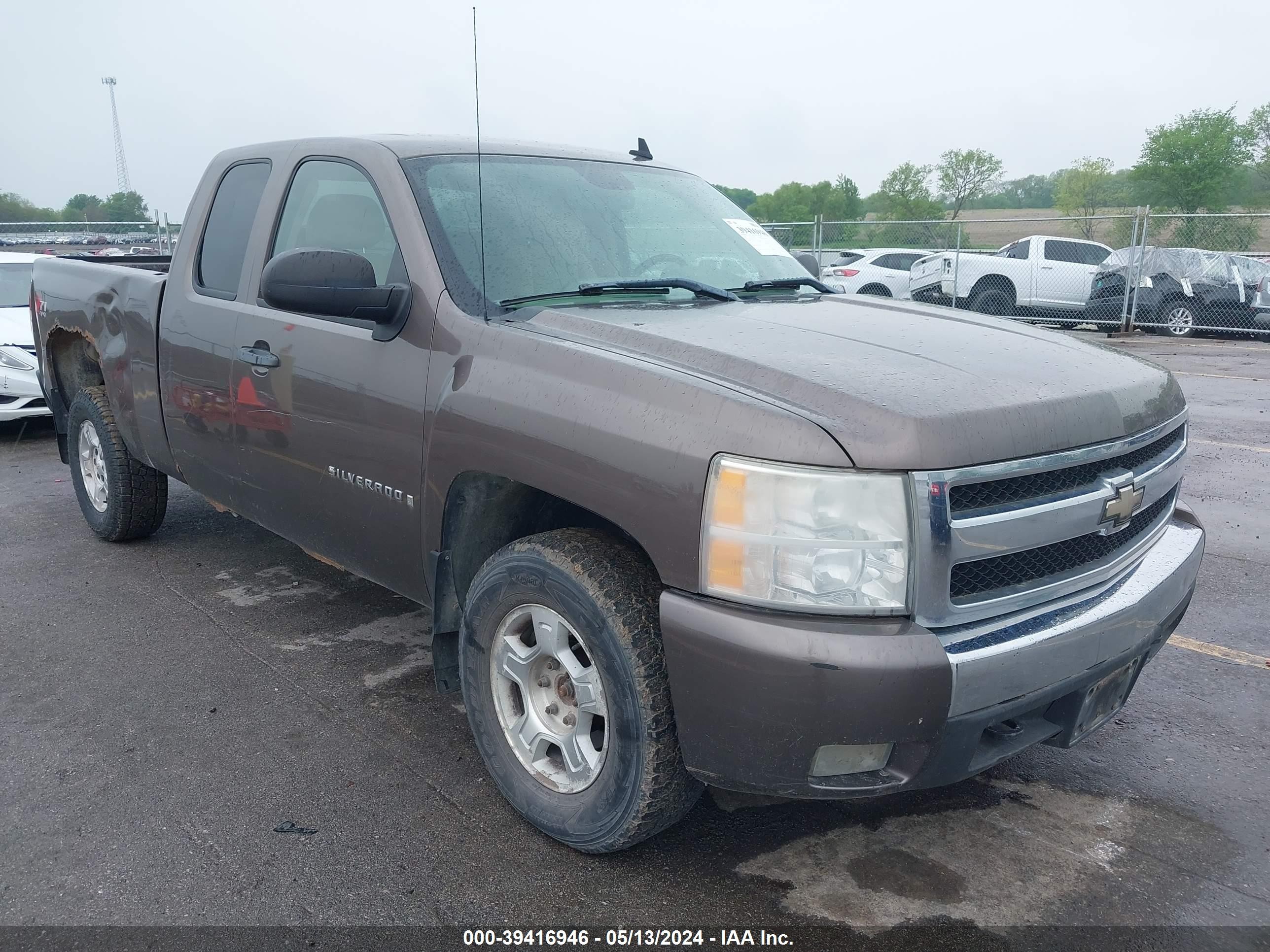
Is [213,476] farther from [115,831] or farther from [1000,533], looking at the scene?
[1000,533]

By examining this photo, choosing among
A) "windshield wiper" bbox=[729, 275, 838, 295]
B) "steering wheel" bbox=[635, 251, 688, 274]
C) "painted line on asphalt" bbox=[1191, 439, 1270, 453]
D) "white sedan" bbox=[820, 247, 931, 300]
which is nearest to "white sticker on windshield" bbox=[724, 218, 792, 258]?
"windshield wiper" bbox=[729, 275, 838, 295]

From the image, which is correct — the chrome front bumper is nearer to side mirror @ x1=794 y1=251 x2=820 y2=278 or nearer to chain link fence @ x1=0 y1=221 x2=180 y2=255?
side mirror @ x1=794 y1=251 x2=820 y2=278

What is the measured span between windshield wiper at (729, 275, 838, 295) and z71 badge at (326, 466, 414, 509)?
130cm

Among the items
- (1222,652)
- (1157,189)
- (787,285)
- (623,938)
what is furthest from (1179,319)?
(1157,189)

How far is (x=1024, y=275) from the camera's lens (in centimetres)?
1789

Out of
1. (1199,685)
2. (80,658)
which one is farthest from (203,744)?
(1199,685)

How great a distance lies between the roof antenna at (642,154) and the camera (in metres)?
4.16

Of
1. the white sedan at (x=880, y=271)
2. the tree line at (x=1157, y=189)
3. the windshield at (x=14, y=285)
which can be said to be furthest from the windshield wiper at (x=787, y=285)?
the tree line at (x=1157, y=189)

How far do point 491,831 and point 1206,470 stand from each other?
6.11 m

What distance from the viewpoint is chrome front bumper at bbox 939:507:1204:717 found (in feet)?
7.16

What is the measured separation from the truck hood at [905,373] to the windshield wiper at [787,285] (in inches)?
10.0

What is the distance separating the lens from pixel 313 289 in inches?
115

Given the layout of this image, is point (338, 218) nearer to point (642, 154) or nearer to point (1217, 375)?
point (642, 154)

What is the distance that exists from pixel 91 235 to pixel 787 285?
21.4 metres
